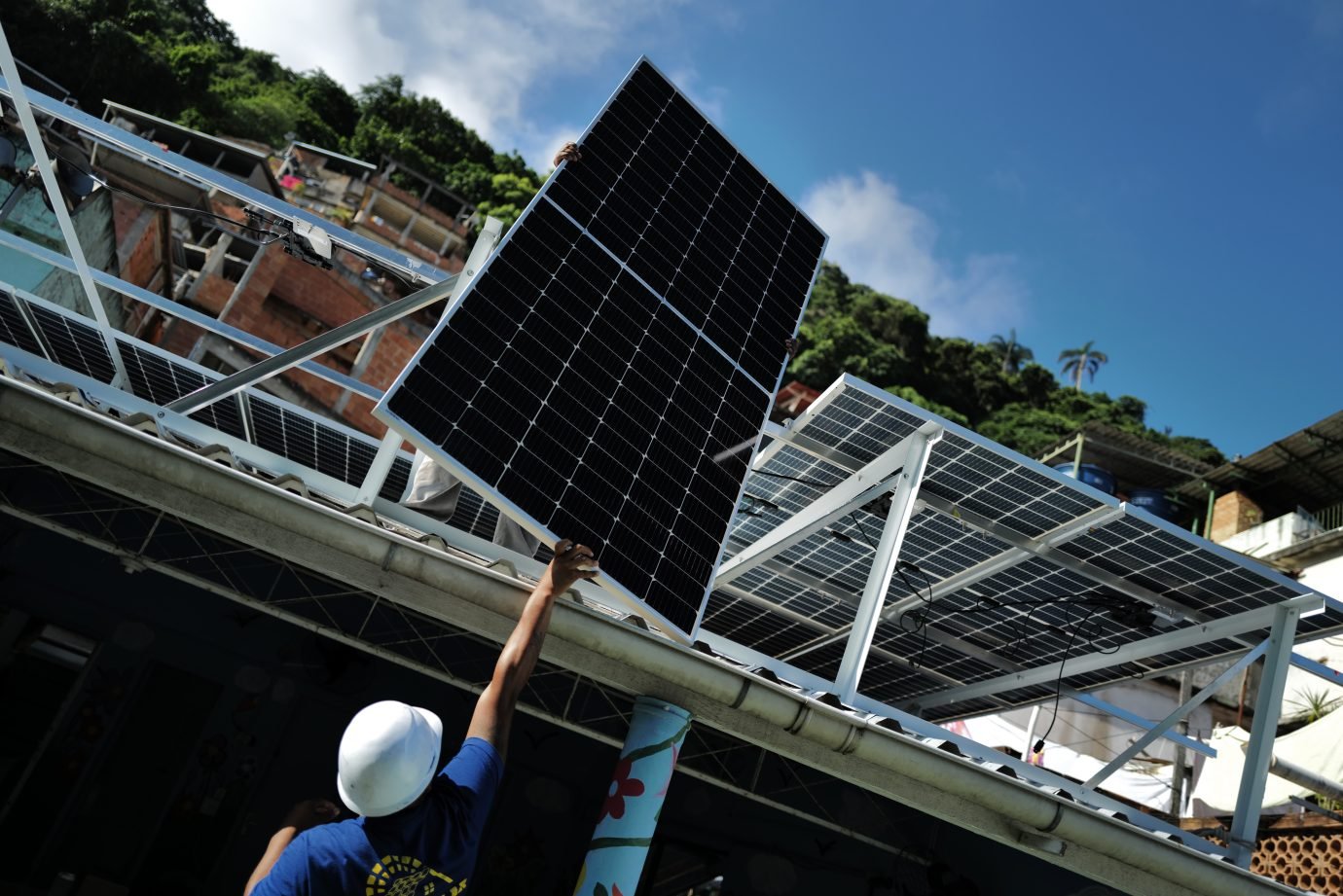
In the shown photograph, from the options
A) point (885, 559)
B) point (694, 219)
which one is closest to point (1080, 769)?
point (885, 559)

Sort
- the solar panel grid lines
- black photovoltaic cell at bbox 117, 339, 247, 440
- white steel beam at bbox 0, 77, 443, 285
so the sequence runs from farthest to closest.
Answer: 1. black photovoltaic cell at bbox 117, 339, 247, 440
2. the solar panel grid lines
3. white steel beam at bbox 0, 77, 443, 285

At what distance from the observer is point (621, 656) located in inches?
245

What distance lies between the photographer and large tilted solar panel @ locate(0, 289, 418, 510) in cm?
921

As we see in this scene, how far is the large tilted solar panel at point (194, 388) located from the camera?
9.21 m

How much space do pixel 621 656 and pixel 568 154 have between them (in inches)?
135

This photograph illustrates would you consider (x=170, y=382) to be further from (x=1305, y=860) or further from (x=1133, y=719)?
(x=1305, y=860)

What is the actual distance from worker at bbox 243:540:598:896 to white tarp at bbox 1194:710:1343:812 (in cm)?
1542

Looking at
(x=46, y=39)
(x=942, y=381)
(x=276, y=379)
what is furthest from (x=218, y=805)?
(x=942, y=381)

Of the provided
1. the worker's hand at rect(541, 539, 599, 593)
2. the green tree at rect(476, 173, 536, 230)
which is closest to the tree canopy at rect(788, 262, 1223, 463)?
the green tree at rect(476, 173, 536, 230)

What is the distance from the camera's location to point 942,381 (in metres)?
63.2

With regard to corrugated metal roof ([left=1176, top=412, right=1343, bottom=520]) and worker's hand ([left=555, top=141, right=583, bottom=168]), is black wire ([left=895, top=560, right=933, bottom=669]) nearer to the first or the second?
worker's hand ([left=555, top=141, right=583, bottom=168])

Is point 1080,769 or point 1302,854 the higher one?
point 1080,769

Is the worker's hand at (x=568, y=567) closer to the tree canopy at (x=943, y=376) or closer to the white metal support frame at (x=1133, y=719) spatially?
the white metal support frame at (x=1133, y=719)

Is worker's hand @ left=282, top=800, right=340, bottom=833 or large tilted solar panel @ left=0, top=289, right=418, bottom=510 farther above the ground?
large tilted solar panel @ left=0, top=289, right=418, bottom=510
